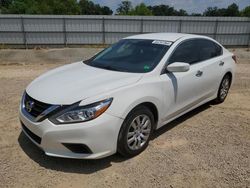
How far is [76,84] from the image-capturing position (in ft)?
10.6

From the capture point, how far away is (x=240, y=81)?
7500mm

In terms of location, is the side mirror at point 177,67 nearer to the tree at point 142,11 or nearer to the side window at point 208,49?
the side window at point 208,49

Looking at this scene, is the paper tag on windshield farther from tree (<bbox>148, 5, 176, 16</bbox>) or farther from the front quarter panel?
tree (<bbox>148, 5, 176, 16</bbox>)

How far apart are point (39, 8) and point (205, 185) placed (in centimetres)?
6118

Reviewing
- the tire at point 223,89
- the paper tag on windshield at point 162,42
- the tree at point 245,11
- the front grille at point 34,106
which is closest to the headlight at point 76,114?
the front grille at point 34,106

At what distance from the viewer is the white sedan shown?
2836 mm

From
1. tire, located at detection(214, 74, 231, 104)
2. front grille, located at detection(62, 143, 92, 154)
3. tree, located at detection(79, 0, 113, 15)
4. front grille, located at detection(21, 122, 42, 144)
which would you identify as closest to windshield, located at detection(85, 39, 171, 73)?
front grille, located at detection(62, 143, 92, 154)

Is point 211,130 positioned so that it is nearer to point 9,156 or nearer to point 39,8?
point 9,156

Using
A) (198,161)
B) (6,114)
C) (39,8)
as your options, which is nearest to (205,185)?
(198,161)

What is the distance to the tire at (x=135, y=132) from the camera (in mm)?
3090

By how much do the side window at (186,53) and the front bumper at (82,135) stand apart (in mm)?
1515

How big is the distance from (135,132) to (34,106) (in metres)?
1.32

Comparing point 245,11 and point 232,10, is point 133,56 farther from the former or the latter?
point 245,11

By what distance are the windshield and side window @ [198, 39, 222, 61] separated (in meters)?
0.99
